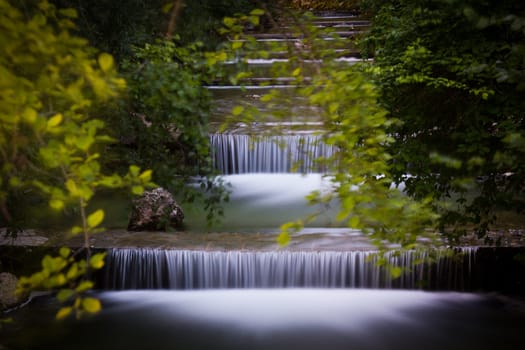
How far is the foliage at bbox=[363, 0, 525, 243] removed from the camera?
175 inches

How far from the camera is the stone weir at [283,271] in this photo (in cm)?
678

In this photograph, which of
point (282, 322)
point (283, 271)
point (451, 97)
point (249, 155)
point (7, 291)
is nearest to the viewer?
point (451, 97)

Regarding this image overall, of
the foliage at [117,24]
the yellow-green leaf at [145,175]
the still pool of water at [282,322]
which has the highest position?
the foliage at [117,24]

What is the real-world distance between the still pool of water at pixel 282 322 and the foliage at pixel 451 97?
170cm

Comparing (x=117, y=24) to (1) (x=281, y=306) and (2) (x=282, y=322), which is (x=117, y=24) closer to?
(1) (x=281, y=306)

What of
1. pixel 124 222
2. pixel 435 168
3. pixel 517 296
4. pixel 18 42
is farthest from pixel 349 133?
pixel 124 222

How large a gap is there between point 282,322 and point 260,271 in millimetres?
755

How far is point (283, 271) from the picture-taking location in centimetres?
690

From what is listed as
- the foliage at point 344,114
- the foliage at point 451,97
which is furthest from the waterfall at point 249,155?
the foliage at point 344,114

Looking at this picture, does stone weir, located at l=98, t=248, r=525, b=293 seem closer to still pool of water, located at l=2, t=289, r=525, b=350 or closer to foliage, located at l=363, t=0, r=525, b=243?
still pool of water, located at l=2, t=289, r=525, b=350

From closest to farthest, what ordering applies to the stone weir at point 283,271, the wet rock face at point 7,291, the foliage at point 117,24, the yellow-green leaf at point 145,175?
1. the yellow-green leaf at point 145,175
2. the wet rock face at point 7,291
3. the stone weir at point 283,271
4. the foliage at point 117,24

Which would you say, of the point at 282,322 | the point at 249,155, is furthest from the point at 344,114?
the point at 249,155

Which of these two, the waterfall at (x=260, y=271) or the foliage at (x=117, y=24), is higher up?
the foliage at (x=117, y=24)

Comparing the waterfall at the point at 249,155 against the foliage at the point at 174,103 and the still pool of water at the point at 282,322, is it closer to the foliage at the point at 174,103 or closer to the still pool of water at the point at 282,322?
the still pool of water at the point at 282,322
